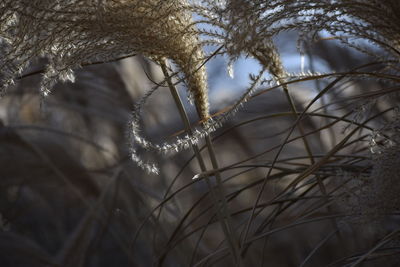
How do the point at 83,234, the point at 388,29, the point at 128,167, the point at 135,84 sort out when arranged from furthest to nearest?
the point at 135,84
the point at 128,167
the point at 83,234
the point at 388,29

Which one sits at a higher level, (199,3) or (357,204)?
(199,3)

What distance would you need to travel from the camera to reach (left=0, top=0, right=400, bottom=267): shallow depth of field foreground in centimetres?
87

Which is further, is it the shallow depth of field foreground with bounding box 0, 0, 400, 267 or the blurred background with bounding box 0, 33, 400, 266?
the blurred background with bounding box 0, 33, 400, 266

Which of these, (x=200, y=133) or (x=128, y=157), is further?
(x=128, y=157)

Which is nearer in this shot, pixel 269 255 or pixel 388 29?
pixel 388 29

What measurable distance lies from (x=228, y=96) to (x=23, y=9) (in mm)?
1802

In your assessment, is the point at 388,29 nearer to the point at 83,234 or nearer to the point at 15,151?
the point at 83,234

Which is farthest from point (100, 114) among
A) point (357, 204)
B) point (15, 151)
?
point (357, 204)

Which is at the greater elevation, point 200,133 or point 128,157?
point 128,157

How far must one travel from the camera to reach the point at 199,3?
95cm

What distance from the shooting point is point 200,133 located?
884 mm

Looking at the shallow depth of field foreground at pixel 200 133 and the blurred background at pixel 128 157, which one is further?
the blurred background at pixel 128 157

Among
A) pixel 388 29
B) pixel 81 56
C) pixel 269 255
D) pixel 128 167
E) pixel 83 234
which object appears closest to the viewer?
pixel 388 29

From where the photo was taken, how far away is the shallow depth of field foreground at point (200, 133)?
2.84 feet
